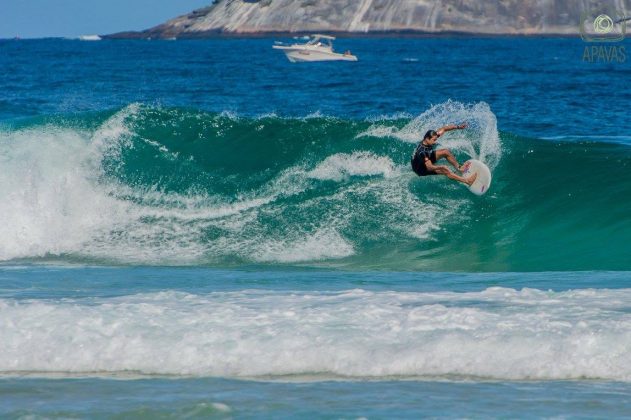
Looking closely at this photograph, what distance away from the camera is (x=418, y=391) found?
7.51 metres

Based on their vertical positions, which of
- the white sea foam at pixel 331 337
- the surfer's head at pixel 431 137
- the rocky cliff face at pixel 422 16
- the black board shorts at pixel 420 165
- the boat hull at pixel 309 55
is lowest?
the white sea foam at pixel 331 337

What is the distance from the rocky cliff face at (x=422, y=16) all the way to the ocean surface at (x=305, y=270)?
150 metres

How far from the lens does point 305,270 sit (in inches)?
504

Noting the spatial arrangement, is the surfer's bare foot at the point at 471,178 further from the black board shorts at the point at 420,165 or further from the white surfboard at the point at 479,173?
the black board shorts at the point at 420,165

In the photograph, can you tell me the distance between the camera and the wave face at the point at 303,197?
14312 mm

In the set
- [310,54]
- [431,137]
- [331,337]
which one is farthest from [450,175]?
[310,54]

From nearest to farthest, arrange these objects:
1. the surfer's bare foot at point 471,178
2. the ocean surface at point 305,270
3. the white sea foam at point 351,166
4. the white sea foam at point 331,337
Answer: the ocean surface at point 305,270 → the white sea foam at point 331,337 → the surfer's bare foot at point 471,178 → the white sea foam at point 351,166

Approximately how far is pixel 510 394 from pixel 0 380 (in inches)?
150

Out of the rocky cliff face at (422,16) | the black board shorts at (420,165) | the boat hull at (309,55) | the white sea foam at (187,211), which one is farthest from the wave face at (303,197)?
the rocky cliff face at (422,16)

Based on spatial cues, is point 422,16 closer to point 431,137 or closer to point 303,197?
point 303,197

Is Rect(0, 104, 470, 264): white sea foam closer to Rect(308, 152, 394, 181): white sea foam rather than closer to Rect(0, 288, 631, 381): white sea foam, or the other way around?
Rect(308, 152, 394, 181): white sea foam

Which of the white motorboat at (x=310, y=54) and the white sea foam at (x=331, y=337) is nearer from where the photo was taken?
the white sea foam at (x=331, y=337)

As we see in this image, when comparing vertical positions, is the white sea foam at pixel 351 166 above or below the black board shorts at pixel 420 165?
below

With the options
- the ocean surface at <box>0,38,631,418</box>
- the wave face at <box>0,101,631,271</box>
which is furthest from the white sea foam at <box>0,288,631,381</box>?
the wave face at <box>0,101,631,271</box>
